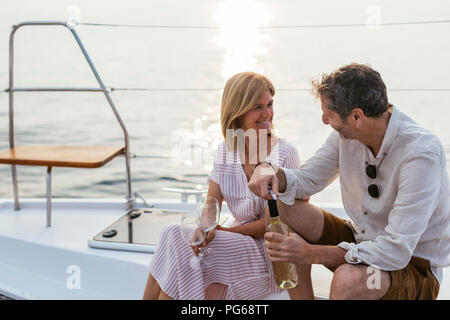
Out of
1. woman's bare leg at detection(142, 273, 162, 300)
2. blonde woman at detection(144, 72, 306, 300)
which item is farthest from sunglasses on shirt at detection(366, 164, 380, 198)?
woman's bare leg at detection(142, 273, 162, 300)

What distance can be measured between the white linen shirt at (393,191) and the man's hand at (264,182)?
0.05 m

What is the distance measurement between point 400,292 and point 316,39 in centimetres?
743

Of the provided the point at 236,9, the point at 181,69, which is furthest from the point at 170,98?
the point at 236,9

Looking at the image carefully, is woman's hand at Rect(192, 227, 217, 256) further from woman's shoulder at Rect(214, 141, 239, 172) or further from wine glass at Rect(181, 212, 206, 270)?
woman's shoulder at Rect(214, 141, 239, 172)

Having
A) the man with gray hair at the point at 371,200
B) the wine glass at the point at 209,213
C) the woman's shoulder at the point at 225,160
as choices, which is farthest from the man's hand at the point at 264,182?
the woman's shoulder at the point at 225,160

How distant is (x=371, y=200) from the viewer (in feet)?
4.85

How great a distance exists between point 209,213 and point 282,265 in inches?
9.7

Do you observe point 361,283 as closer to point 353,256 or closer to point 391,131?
point 353,256

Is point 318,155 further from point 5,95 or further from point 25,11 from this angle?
point 25,11

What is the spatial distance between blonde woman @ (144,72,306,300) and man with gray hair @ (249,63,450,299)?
0.14 m

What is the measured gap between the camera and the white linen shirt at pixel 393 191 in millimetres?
1285

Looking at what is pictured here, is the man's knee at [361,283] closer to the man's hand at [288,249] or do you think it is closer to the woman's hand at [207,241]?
the man's hand at [288,249]

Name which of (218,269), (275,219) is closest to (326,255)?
(275,219)

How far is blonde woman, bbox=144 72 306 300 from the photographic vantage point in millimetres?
1511
